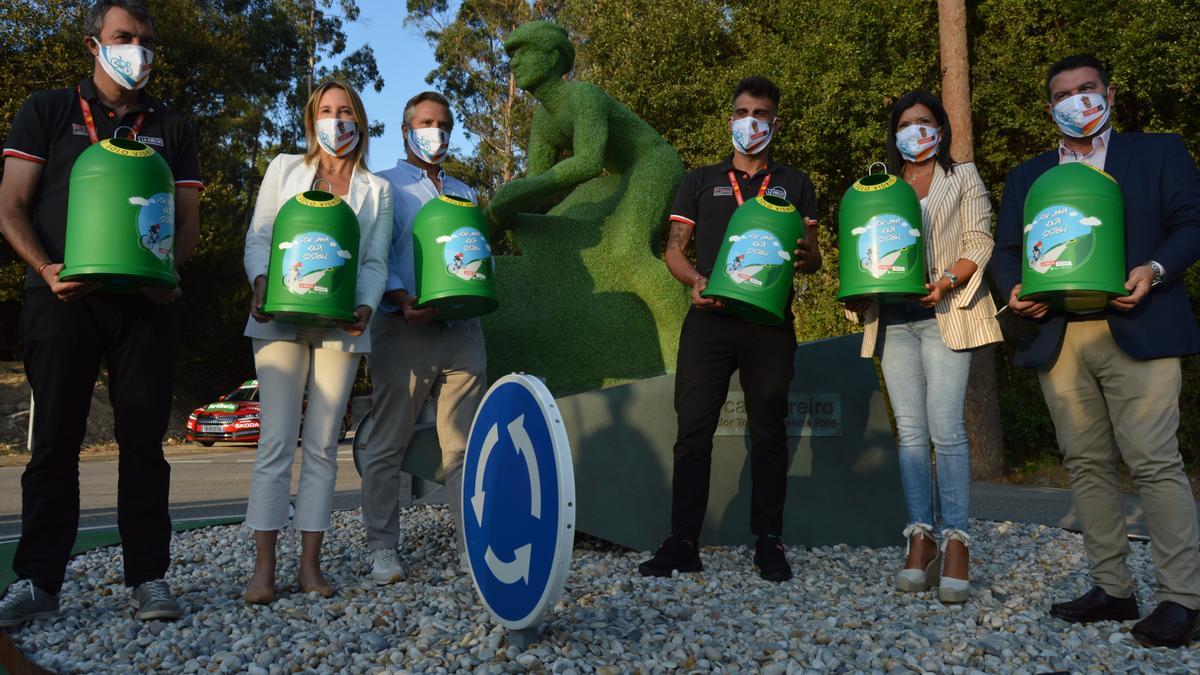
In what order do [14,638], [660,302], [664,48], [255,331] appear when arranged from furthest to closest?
[664,48], [660,302], [255,331], [14,638]

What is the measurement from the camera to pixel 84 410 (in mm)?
3139

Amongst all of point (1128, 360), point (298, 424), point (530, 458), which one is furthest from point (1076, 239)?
point (298, 424)

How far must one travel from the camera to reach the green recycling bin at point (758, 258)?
3430mm

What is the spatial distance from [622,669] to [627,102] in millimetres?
13289

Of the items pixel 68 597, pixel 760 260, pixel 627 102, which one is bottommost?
pixel 68 597

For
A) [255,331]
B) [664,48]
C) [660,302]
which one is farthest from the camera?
[664,48]

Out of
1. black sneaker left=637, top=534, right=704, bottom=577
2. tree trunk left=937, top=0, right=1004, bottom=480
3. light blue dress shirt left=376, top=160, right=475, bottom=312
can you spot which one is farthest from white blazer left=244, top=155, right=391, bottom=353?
tree trunk left=937, top=0, right=1004, bottom=480

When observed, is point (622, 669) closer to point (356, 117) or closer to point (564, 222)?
point (356, 117)

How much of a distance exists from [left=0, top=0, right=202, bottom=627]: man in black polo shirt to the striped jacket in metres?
2.72

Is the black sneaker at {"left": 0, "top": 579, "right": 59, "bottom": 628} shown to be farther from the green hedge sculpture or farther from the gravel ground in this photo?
the green hedge sculpture

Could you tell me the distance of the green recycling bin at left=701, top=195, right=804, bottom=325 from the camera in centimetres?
343

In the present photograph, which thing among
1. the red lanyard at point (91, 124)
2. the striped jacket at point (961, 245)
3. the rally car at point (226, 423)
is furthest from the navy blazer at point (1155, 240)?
the rally car at point (226, 423)

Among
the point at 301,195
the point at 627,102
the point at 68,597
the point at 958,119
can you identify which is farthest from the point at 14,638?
the point at 627,102

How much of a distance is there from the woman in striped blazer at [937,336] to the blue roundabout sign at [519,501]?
160 cm
